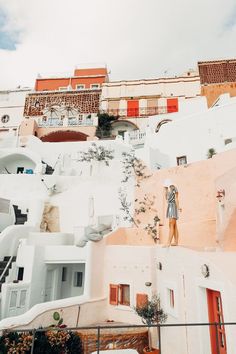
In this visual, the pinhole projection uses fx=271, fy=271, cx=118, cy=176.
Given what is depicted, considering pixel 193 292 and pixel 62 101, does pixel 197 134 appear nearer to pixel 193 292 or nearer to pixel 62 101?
pixel 193 292

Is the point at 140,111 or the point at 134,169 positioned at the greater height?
the point at 140,111

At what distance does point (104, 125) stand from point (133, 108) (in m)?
4.30

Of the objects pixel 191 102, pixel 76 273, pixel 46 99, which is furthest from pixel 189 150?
pixel 46 99

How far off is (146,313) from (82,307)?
2.60 meters

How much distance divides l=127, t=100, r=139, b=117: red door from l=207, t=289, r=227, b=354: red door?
26368 mm

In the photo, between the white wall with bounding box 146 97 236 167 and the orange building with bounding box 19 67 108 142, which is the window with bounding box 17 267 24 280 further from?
the orange building with bounding box 19 67 108 142

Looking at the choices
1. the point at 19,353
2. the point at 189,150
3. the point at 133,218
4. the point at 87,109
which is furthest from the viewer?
the point at 87,109

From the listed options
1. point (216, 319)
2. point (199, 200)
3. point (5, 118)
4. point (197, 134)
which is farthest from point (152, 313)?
point (5, 118)

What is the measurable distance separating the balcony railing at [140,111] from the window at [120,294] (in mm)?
22818

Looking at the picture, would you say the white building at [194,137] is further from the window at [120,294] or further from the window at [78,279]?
the window at [120,294]

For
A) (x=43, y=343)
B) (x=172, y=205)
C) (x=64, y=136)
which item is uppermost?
(x=64, y=136)

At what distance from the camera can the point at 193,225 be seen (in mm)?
10984

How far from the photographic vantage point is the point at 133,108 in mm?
31078

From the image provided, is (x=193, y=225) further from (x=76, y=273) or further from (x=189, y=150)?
(x=189, y=150)
